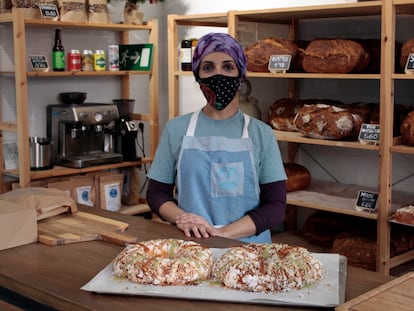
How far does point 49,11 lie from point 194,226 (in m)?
2.26

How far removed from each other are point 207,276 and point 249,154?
909 mm

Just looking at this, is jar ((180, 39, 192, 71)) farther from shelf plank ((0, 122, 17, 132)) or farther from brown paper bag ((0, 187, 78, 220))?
brown paper bag ((0, 187, 78, 220))

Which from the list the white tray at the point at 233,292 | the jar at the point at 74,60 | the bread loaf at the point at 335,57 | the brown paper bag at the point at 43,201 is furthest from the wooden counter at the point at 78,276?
the jar at the point at 74,60

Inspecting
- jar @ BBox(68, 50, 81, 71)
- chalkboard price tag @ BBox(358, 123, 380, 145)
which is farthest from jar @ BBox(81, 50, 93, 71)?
chalkboard price tag @ BBox(358, 123, 380, 145)

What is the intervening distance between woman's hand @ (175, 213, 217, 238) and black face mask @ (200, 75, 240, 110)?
0.47 m

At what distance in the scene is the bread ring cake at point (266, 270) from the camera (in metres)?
1.54

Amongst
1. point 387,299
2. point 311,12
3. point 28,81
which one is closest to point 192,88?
point 28,81

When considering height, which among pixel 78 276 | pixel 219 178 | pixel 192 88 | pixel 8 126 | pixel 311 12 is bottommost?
pixel 78 276

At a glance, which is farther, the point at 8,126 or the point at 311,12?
the point at 8,126

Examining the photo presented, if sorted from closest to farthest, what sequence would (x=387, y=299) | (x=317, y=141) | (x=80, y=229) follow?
(x=387, y=299)
(x=80, y=229)
(x=317, y=141)

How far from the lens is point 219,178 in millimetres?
2473

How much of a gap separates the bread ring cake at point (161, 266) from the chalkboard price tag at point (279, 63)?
2002 millimetres

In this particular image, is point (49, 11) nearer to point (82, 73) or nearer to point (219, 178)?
point (82, 73)

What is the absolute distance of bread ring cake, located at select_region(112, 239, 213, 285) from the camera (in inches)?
62.4
